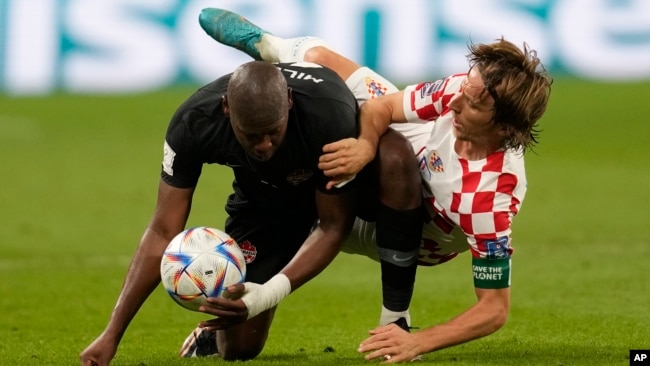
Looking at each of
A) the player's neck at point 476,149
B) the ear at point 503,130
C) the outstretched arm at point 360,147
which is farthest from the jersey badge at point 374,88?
the ear at point 503,130

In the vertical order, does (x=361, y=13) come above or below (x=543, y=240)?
above

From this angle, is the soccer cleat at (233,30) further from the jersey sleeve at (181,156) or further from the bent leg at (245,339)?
the bent leg at (245,339)

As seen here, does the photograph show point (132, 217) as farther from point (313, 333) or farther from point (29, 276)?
point (313, 333)

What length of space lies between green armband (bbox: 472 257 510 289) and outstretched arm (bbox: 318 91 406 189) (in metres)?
0.83

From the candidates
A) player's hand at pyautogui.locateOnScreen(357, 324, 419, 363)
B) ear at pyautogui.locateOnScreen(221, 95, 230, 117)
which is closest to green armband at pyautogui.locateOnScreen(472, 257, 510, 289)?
player's hand at pyautogui.locateOnScreen(357, 324, 419, 363)

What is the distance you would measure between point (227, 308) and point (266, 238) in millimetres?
1542

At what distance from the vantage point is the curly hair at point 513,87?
6.18 metres

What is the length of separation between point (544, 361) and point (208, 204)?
28.4 feet

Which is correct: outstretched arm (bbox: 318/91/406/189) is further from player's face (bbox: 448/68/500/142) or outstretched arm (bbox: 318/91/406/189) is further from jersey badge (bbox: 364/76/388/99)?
jersey badge (bbox: 364/76/388/99)

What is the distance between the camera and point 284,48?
303 inches

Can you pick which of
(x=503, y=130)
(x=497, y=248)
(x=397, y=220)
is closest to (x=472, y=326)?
(x=497, y=248)

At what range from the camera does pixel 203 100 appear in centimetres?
632

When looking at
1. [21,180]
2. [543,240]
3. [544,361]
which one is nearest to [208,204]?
[21,180]

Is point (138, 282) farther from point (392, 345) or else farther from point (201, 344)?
point (392, 345)
